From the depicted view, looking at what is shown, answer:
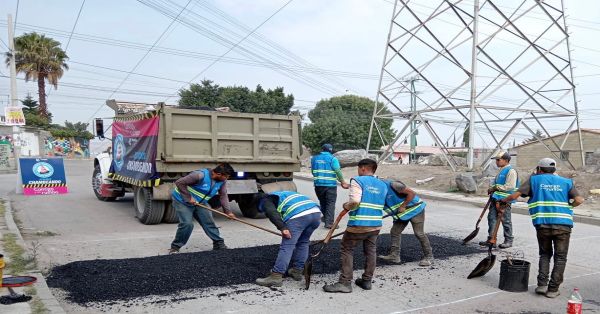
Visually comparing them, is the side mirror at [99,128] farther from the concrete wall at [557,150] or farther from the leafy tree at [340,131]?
the leafy tree at [340,131]

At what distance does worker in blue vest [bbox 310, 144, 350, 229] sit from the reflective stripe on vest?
3783 mm

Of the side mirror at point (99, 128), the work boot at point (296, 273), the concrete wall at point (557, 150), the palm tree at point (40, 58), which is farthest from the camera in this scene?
the palm tree at point (40, 58)

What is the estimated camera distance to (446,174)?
19781 millimetres

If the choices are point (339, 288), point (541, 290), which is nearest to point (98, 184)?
point (339, 288)

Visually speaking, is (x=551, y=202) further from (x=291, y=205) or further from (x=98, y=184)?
(x=98, y=184)

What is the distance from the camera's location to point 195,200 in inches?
272

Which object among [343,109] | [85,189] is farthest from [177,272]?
[343,109]

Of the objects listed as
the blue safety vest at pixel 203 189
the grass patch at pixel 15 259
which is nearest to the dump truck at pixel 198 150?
the blue safety vest at pixel 203 189

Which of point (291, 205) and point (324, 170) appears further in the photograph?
point (324, 170)

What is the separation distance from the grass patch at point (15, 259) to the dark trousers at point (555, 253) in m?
5.61

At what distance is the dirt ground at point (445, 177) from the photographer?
15391 millimetres

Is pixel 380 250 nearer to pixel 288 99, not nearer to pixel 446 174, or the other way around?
pixel 446 174

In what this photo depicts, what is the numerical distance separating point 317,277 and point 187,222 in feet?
6.74

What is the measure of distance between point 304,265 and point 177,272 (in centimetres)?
141
